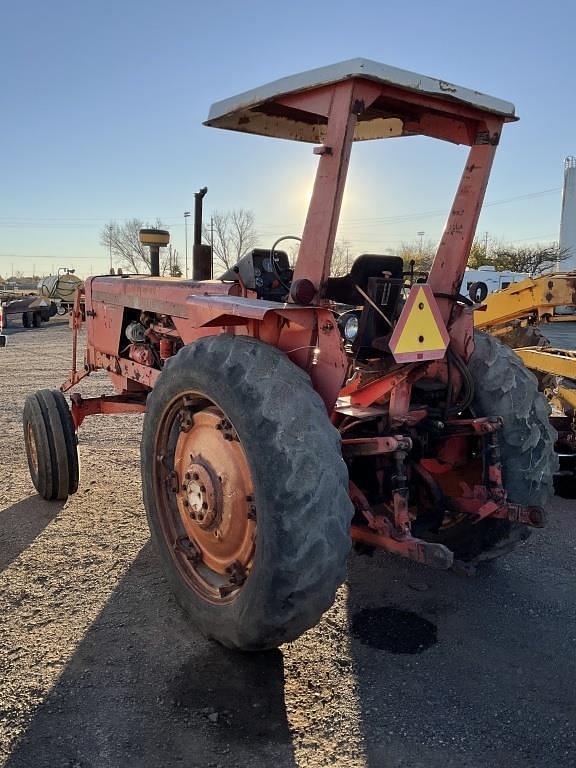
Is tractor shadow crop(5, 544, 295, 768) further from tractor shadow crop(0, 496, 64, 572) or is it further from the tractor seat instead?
the tractor seat

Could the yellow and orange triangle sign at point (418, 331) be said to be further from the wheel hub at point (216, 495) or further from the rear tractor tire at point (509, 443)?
the wheel hub at point (216, 495)

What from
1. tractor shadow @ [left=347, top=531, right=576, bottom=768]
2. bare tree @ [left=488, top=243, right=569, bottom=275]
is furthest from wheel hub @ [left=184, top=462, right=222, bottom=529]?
bare tree @ [left=488, top=243, right=569, bottom=275]

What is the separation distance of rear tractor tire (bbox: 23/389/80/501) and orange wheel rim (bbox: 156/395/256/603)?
5.89 feet

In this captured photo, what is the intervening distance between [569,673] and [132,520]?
307cm

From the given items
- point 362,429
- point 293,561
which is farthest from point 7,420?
point 293,561

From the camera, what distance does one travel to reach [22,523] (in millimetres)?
4730

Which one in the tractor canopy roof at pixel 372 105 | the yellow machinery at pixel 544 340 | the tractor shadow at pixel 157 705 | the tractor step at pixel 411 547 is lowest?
the tractor shadow at pixel 157 705

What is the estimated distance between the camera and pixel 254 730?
262 cm

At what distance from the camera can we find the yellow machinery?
18.3 ft

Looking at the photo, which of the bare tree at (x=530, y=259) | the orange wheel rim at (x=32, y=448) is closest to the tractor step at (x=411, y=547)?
the orange wheel rim at (x=32, y=448)

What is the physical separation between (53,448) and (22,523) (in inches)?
24.2

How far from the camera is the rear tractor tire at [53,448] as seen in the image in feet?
16.5

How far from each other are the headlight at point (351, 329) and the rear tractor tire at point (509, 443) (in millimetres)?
778

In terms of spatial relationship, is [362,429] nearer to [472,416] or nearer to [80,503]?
[472,416]
